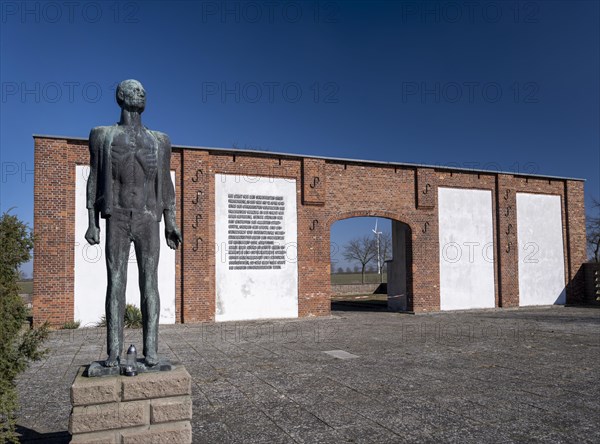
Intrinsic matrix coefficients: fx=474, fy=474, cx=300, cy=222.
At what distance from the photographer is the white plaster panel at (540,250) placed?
19156 millimetres

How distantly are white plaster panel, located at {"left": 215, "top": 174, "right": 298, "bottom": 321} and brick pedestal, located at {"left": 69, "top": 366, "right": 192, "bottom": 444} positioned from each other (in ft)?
36.2

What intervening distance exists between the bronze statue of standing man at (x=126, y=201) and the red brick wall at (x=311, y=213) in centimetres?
974

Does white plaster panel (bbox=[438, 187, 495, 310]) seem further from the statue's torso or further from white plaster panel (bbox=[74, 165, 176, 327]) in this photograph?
the statue's torso

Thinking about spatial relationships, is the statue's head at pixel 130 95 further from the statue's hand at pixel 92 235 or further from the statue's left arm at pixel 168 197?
the statue's hand at pixel 92 235

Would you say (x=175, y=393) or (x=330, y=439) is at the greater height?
(x=175, y=393)

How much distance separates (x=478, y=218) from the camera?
18594 mm

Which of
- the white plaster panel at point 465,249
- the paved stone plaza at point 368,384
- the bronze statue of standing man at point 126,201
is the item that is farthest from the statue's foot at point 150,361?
the white plaster panel at point 465,249

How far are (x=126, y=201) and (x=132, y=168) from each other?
276 mm

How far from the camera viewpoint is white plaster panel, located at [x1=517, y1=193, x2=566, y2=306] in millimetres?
19156

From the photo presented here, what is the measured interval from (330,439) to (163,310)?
1048cm

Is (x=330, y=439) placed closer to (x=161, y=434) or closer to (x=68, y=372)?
(x=161, y=434)

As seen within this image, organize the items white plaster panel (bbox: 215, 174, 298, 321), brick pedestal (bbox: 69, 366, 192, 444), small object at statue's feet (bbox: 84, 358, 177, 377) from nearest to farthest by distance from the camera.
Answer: brick pedestal (bbox: 69, 366, 192, 444), small object at statue's feet (bbox: 84, 358, 177, 377), white plaster panel (bbox: 215, 174, 298, 321)

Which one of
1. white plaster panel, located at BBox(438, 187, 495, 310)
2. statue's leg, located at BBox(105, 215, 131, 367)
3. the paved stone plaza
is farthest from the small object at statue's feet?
white plaster panel, located at BBox(438, 187, 495, 310)

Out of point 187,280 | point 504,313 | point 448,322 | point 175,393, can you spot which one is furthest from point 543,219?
point 175,393
